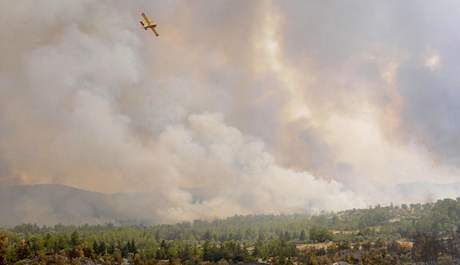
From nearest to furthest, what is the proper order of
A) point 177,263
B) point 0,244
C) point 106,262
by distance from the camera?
point 0,244 < point 106,262 < point 177,263

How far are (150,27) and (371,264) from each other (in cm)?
13577

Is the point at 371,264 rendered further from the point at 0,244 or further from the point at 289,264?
the point at 0,244

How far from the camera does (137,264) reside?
193625 mm

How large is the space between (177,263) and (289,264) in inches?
1734

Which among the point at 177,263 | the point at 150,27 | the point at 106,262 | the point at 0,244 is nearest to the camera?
the point at 150,27

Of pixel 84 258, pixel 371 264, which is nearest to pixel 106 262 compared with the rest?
pixel 84 258

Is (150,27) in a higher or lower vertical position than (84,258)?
higher

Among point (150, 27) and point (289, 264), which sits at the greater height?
point (150, 27)

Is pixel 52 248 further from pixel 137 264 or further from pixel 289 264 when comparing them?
pixel 289 264

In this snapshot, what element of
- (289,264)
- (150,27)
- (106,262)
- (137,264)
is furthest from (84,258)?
(150,27)

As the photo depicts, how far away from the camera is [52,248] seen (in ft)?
642

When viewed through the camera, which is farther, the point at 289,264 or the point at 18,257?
the point at 289,264

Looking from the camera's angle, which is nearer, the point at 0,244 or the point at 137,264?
the point at 0,244

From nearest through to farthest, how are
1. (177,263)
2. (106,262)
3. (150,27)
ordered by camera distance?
(150,27)
(106,262)
(177,263)
